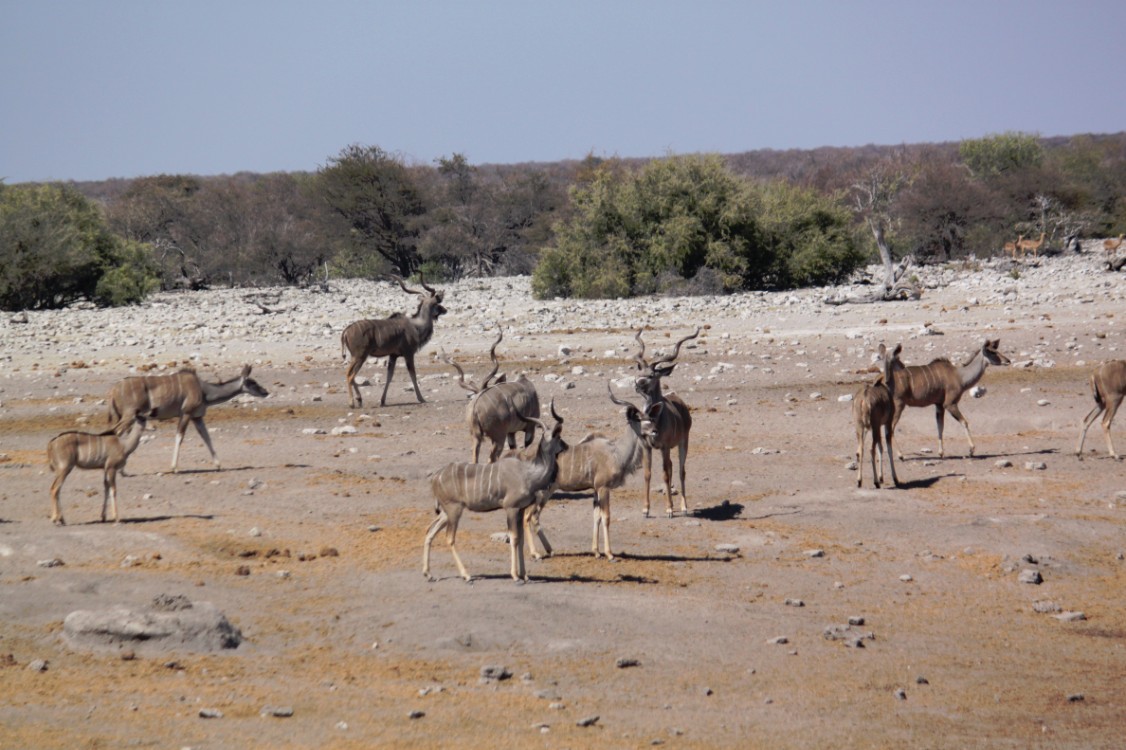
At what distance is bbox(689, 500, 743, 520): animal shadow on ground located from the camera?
12.8m

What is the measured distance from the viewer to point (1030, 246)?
132 ft

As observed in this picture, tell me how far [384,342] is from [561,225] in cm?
1543

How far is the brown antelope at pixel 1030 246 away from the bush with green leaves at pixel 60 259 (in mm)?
26042

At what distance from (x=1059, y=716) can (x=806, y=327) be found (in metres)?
19.4

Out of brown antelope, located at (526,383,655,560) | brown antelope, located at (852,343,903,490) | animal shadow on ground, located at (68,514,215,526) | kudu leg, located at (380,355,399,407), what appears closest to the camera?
brown antelope, located at (526,383,655,560)

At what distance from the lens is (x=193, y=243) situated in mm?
45031

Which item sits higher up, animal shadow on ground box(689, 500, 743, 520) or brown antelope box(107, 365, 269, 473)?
brown antelope box(107, 365, 269, 473)

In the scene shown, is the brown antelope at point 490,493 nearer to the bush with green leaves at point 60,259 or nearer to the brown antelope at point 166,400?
the brown antelope at point 166,400

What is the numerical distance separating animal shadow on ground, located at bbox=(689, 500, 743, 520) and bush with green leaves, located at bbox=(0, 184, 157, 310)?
2684 cm

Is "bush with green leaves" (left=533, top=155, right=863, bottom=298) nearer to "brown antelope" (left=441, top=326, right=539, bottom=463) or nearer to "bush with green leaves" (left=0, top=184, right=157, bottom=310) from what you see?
"bush with green leaves" (left=0, top=184, right=157, bottom=310)

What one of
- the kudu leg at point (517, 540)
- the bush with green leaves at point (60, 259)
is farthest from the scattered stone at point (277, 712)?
the bush with green leaves at point (60, 259)

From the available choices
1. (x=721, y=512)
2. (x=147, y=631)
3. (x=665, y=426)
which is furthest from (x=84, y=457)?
(x=721, y=512)

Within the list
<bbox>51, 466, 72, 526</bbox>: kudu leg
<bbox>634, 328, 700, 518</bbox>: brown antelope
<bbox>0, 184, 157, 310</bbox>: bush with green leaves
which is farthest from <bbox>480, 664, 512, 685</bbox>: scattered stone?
<bbox>0, 184, 157, 310</bbox>: bush with green leaves

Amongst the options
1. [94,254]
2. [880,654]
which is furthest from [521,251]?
[880,654]
